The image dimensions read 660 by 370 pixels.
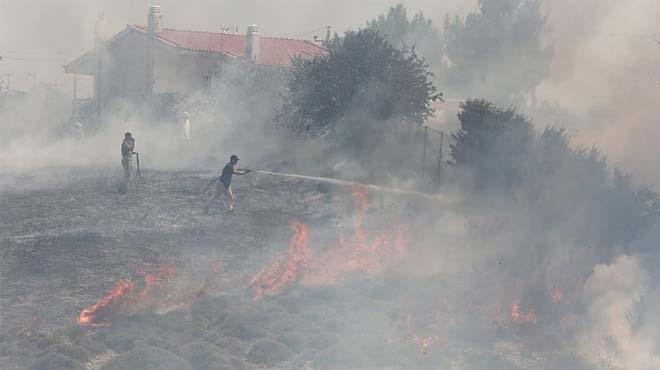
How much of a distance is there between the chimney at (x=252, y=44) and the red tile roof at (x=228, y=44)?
0.40m

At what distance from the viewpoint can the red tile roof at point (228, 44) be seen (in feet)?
142

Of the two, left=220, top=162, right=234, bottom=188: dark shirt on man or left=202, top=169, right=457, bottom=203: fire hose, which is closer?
left=220, top=162, right=234, bottom=188: dark shirt on man

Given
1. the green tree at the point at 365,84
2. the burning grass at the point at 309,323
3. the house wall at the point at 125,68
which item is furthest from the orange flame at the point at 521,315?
the house wall at the point at 125,68

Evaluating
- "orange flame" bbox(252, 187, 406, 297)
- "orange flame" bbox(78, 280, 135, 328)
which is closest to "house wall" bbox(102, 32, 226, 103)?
"orange flame" bbox(252, 187, 406, 297)

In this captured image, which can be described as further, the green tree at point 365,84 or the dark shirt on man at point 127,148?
the green tree at point 365,84

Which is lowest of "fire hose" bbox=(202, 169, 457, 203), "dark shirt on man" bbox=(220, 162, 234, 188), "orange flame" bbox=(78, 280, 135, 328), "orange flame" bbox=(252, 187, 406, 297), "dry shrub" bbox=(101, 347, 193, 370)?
"dry shrub" bbox=(101, 347, 193, 370)

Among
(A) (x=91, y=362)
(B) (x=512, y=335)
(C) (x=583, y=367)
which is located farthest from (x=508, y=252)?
(A) (x=91, y=362)

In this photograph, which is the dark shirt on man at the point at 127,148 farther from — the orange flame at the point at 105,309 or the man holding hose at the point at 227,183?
the orange flame at the point at 105,309

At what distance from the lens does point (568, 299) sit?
1741cm

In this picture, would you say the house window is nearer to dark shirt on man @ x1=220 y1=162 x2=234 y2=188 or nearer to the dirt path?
the dirt path

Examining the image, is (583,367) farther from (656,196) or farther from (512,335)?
(656,196)

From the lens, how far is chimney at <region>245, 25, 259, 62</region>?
42812mm

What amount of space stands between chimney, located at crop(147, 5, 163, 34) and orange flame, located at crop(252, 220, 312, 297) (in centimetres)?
2625

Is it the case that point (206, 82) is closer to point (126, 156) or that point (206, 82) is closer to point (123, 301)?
point (126, 156)
